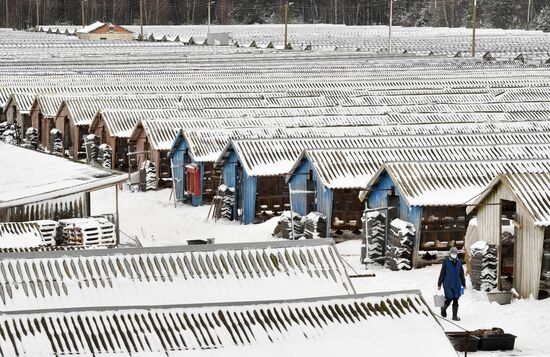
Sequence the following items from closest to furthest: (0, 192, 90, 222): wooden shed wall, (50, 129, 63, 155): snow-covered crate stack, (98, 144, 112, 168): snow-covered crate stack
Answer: (0, 192, 90, 222): wooden shed wall, (98, 144, 112, 168): snow-covered crate stack, (50, 129, 63, 155): snow-covered crate stack

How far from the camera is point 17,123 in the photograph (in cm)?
6981

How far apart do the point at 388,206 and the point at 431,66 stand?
214 feet

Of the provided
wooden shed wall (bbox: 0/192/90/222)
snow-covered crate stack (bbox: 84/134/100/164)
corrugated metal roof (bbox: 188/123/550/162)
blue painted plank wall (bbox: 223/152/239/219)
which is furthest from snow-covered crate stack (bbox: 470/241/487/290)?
snow-covered crate stack (bbox: 84/134/100/164)

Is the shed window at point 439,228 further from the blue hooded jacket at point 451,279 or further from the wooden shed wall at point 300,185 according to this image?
the blue hooded jacket at point 451,279

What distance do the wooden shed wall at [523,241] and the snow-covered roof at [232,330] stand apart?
33.8 feet

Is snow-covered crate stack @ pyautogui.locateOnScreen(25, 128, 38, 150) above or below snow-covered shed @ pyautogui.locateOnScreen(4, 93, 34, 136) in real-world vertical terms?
below

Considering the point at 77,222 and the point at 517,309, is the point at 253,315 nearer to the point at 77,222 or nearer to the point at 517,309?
the point at 517,309

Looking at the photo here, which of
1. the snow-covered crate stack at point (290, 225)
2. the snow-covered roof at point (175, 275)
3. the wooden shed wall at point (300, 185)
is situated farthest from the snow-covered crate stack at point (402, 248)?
the snow-covered roof at point (175, 275)

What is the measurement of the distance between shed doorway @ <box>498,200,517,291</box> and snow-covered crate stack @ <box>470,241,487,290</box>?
0.45 meters

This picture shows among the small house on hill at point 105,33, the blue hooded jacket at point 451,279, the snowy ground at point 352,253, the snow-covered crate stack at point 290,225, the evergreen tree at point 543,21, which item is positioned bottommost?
the snowy ground at point 352,253

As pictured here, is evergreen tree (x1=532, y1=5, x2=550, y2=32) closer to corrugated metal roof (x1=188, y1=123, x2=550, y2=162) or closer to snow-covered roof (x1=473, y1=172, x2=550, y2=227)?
corrugated metal roof (x1=188, y1=123, x2=550, y2=162)

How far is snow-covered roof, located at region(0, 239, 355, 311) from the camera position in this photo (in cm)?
2302

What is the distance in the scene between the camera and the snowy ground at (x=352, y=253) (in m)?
28.7

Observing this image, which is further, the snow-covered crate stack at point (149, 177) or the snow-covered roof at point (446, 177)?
the snow-covered crate stack at point (149, 177)
